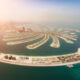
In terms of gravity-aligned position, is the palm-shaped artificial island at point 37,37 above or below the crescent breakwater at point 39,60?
above

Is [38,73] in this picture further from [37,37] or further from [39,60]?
[37,37]

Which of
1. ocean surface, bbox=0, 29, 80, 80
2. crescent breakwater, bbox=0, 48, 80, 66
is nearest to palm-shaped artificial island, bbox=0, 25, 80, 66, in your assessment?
crescent breakwater, bbox=0, 48, 80, 66

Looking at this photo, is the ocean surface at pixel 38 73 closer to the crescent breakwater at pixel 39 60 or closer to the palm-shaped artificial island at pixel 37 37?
the crescent breakwater at pixel 39 60

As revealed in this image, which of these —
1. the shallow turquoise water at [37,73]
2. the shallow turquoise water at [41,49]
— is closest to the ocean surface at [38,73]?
the shallow turquoise water at [37,73]

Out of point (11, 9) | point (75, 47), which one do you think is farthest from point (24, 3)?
point (75, 47)

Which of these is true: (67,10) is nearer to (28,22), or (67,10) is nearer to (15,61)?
(28,22)

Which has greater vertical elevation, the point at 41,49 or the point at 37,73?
the point at 41,49

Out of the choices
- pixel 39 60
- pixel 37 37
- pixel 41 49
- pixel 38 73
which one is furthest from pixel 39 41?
pixel 38 73

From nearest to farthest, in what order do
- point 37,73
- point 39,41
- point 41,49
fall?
point 37,73 < point 41,49 < point 39,41
